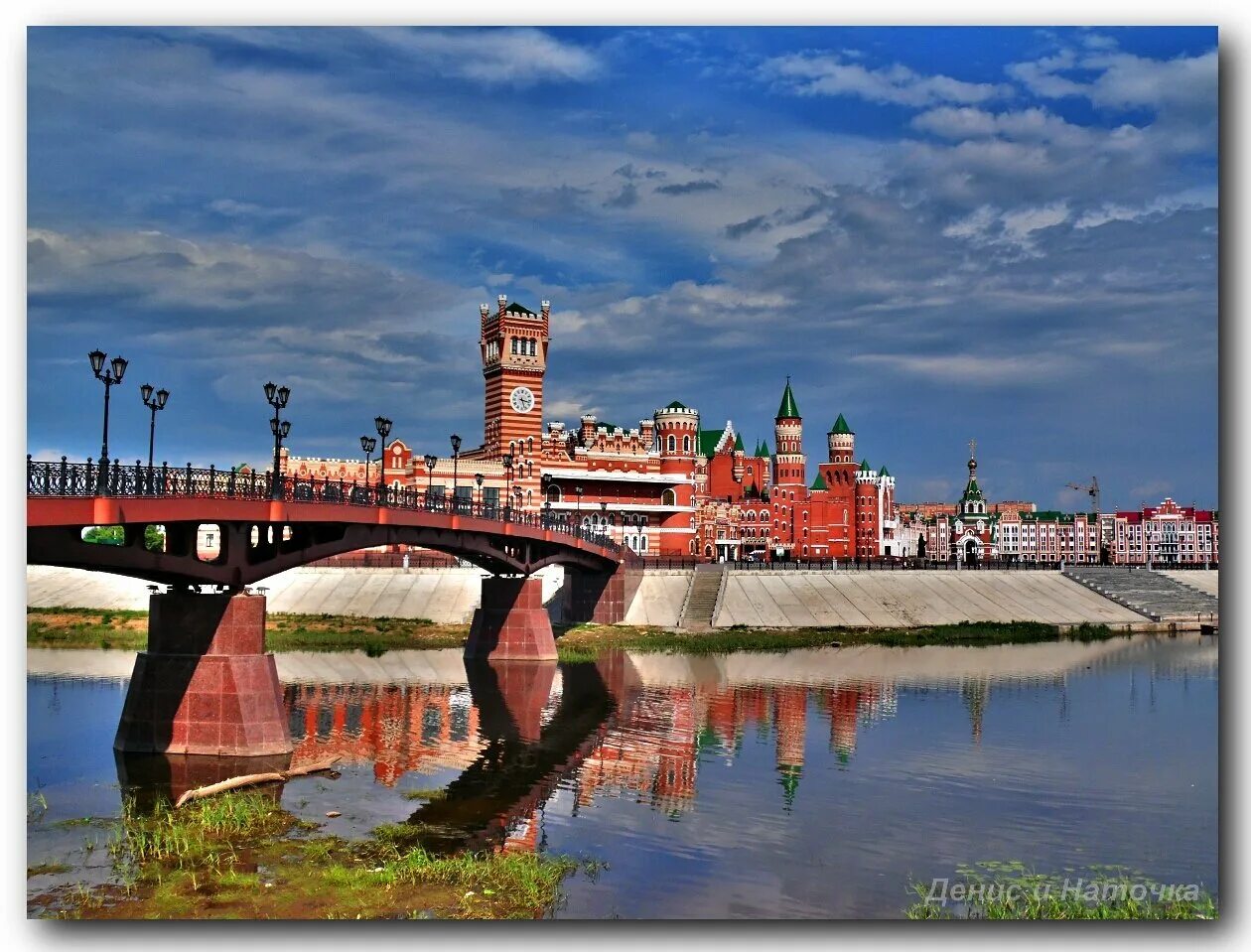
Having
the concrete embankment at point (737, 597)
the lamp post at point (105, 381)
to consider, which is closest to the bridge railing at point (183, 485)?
the lamp post at point (105, 381)

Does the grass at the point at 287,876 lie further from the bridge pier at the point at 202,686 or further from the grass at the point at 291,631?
the grass at the point at 291,631

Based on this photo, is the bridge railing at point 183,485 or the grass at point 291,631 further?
the grass at point 291,631

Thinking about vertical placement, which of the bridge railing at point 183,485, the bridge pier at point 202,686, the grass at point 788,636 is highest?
the bridge railing at point 183,485

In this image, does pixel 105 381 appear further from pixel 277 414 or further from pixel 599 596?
pixel 599 596

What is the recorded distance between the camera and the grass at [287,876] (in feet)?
69.1

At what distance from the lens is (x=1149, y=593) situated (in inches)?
3787

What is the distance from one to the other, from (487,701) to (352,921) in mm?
30406

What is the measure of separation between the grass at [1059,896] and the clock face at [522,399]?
80.8 metres

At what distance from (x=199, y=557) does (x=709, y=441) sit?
133110mm

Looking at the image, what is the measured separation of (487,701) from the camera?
50.1m

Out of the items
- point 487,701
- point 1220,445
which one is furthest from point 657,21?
point 487,701

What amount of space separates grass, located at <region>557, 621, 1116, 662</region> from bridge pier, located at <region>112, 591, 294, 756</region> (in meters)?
33.8

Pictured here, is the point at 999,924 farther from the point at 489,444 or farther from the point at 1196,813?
the point at 489,444

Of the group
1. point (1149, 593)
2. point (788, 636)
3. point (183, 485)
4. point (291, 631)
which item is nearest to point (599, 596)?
point (788, 636)
